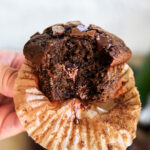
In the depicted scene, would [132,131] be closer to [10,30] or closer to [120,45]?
[120,45]

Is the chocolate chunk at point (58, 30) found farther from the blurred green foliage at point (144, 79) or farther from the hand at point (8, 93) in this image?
the blurred green foliage at point (144, 79)

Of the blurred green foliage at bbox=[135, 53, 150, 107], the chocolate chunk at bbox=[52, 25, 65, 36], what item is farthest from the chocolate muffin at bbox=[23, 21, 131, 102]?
the blurred green foliage at bbox=[135, 53, 150, 107]

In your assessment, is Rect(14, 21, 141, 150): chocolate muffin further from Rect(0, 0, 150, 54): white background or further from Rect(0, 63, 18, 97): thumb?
Rect(0, 0, 150, 54): white background

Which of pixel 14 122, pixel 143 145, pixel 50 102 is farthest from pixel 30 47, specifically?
pixel 143 145

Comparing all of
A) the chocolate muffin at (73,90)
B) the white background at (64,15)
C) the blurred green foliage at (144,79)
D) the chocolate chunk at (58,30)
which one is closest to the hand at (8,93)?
the chocolate muffin at (73,90)

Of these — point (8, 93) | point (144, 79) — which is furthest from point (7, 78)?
point (144, 79)
